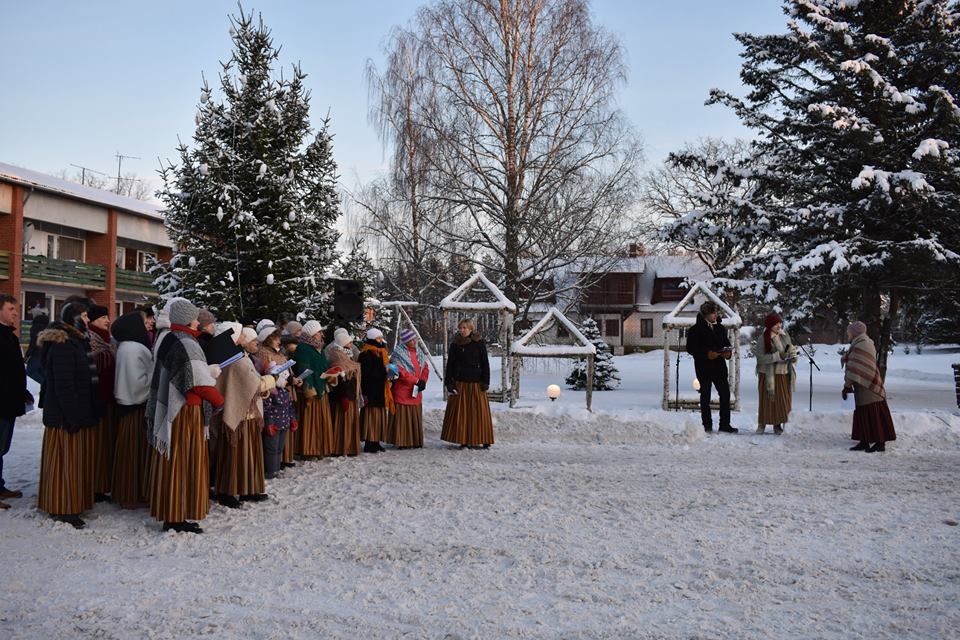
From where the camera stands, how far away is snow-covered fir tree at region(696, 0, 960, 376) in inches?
647

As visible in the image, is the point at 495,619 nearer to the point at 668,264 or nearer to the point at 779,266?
Result: the point at 779,266

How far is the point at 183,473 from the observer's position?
6.55 meters

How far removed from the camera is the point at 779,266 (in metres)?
17.8

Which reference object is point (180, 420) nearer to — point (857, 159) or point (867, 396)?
point (867, 396)

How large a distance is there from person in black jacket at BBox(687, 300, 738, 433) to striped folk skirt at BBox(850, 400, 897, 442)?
6.72 ft

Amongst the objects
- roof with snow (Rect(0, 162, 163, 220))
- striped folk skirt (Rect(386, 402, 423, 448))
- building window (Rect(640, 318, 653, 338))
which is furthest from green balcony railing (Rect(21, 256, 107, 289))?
building window (Rect(640, 318, 653, 338))

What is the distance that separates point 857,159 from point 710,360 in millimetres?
8272

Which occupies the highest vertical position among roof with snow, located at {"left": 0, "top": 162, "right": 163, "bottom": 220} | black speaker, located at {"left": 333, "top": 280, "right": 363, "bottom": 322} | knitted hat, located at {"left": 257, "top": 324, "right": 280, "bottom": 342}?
roof with snow, located at {"left": 0, "top": 162, "right": 163, "bottom": 220}

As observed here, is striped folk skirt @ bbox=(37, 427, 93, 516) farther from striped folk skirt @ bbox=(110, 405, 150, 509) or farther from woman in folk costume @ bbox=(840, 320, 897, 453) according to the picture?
woman in folk costume @ bbox=(840, 320, 897, 453)

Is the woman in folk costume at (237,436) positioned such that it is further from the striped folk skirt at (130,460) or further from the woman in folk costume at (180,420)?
the woman in folk costume at (180,420)

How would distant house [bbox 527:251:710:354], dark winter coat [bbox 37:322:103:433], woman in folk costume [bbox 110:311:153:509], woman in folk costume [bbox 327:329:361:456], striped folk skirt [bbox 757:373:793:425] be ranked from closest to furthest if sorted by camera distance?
dark winter coat [bbox 37:322:103:433] → woman in folk costume [bbox 110:311:153:509] → woman in folk costume [bbox 327:329:361:456] → striped folk skirt [bbox 757:373:793:425] → distant house [bbox 527:251:710:354]

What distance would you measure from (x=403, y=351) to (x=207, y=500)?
5.26 meters

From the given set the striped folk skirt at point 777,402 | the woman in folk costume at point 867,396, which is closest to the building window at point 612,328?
the striped folk skirt at point 777,402

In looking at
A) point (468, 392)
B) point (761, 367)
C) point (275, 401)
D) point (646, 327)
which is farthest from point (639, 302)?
point (275, 401)
